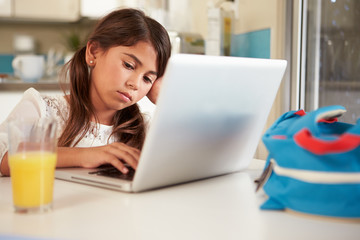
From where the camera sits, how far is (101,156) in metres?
0.98

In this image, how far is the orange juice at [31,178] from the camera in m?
0.68

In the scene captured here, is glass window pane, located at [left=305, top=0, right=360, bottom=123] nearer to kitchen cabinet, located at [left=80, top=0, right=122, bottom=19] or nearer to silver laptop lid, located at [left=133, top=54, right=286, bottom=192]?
silver laptop lid, located at [left=133, top=54, right=286, bottom=192]

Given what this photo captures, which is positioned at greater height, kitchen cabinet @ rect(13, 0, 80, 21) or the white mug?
kitchen cabinet @ rect(13, 0, 80, 21)

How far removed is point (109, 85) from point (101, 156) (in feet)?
1.32

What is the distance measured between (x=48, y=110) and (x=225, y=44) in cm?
97

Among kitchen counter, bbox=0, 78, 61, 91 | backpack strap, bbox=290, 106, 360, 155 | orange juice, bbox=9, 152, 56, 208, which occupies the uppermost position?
backpack strap, bbox=290, 106, 360, 155

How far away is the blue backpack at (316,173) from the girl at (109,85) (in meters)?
0.61

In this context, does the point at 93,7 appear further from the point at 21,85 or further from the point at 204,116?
the point at 204,116

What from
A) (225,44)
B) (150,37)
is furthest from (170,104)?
(225,44)

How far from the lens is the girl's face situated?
1.29 meters

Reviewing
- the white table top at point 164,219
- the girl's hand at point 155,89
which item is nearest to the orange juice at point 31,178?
the white table top at point 164,219

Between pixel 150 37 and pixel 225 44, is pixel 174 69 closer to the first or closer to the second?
pixel 150 37

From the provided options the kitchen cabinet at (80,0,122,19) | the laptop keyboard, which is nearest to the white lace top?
the laptop keyboard

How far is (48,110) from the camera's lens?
1.36m
